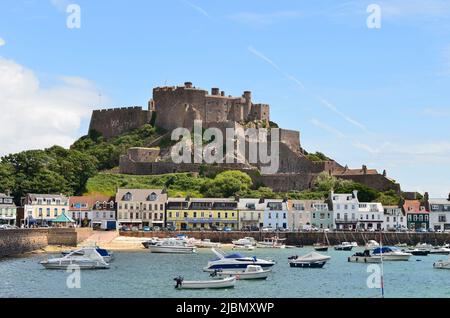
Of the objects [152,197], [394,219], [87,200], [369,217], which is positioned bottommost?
[394,219]

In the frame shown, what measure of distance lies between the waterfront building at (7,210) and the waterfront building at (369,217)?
35790 mm

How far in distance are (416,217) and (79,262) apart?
4939 cm

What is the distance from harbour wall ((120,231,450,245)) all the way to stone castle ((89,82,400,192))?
23.3m

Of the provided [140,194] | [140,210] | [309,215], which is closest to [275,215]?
[309,215]

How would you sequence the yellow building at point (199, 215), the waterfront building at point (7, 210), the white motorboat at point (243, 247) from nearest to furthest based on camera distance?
the white motorboat at point (243, 247)
the waterfront building at point (7, 210)
the yellow building at point (199, 215)

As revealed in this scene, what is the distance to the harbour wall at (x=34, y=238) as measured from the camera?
2117 inches

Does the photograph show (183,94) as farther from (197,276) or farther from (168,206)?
(197,276)

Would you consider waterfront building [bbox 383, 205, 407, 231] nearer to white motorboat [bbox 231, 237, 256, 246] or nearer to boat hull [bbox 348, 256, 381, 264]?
white motorboat [bbox 231, 237, 256, 246]

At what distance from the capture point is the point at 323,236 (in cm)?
7906

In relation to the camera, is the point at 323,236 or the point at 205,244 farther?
the point at 323,236

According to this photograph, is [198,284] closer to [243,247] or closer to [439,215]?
[243,247]

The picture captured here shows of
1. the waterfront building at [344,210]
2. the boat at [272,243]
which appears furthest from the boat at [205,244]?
the waterfront building at [344,210]

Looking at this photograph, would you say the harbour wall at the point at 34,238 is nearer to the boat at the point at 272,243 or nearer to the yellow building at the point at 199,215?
the yellow building at the point at 199,215
